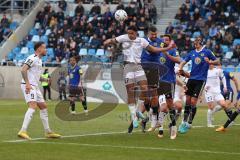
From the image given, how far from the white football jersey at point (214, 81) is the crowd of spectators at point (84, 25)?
52.8 ft

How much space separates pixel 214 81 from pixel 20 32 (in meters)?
26.3

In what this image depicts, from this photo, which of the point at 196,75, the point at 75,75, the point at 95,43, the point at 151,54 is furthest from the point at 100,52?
the point at 151,54

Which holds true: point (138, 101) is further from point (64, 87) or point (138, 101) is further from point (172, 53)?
point (64, 87)

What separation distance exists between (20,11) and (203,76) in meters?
32.2

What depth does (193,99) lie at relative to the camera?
1922 cm

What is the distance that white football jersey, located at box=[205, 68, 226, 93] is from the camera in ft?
75.2

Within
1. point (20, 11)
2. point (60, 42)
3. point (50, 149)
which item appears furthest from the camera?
point (20, 11)

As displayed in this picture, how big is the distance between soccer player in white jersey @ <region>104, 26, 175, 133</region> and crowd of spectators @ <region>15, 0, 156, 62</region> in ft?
72.7

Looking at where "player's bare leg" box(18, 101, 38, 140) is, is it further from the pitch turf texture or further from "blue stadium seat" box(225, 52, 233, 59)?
"blue stadium seat" box(225, 52, 233, 59)

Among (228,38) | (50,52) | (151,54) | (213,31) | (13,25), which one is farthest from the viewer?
(13,25)

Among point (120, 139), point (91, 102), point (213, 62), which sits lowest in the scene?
point (91, 102)

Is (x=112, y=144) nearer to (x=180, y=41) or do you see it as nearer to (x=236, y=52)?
(x=236, y=52)

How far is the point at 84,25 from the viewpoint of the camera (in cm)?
4366

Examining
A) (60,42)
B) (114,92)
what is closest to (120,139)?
(114,92)
